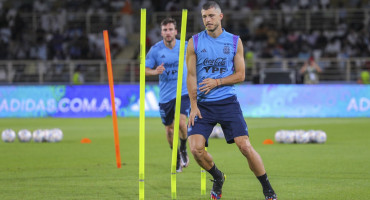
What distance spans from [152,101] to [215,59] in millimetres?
19149

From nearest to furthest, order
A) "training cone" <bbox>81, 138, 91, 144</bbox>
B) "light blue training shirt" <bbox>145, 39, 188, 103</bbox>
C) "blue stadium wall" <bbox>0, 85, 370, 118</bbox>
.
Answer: "light blue training shirt" <bbox>145, 39, 188, 103</bbox> < "training cone" <bbox>81, 138, 91, 144</bbox> < "blue stadium wall" <bbox>0, 85, 370, 118</bbox>

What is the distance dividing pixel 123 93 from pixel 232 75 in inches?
771

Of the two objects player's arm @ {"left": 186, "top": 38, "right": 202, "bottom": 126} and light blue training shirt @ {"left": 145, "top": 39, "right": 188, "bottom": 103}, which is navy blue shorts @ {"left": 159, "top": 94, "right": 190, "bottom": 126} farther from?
player's arm @ {"left": 186, "top": 38, "right": 202, "bottom": 126}

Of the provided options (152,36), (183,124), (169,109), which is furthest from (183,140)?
(152,36)

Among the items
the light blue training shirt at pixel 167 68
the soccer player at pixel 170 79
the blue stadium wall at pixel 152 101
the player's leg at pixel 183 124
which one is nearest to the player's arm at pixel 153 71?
the soccer player at pixel 170 79

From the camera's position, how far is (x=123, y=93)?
92.3 ft

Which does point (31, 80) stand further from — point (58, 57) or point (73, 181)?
point (73, 181)

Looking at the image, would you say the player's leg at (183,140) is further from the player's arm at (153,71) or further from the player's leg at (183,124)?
the player's arm at (153,71)

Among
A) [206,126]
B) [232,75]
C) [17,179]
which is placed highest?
[232,75]

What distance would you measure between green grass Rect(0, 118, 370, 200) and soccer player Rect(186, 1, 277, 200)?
1.10m

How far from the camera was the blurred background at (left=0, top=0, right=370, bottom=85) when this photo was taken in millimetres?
32531

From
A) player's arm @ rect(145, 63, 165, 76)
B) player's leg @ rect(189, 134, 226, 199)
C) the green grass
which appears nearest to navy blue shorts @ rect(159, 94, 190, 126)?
player's arm @ rect(145, 63, 165, 76)

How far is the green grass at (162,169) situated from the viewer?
10.0 metres

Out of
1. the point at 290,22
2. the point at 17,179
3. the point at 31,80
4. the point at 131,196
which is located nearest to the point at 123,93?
the point at 31,80
